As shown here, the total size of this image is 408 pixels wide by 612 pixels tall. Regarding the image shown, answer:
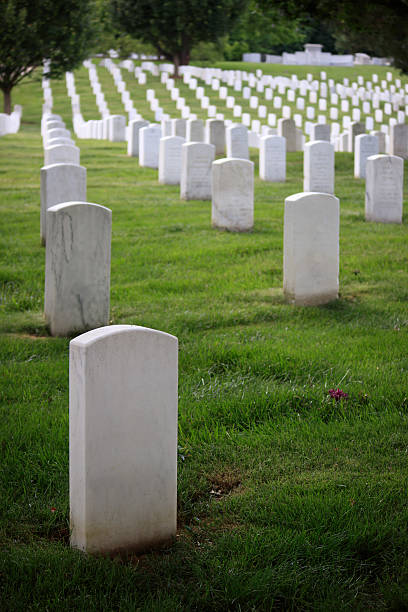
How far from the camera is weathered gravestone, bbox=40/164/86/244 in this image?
9.86m

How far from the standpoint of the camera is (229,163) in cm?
1087

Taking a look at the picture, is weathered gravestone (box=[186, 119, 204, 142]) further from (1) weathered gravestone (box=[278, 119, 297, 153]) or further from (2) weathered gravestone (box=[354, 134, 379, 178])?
(2) weathered gravestone (box=[354, 134, 379, 178])

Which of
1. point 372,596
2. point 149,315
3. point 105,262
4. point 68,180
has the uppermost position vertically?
point 68,180

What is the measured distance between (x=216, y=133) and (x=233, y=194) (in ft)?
36.8

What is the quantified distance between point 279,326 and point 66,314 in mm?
1848

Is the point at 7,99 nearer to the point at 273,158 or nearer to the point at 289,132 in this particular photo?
the point at 289,132

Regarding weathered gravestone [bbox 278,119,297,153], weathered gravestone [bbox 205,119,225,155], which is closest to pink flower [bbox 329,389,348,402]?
weathered gravestone [bbox 205,119,225,155]

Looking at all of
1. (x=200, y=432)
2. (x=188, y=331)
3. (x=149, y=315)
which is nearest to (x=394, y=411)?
(x=200, y=432)

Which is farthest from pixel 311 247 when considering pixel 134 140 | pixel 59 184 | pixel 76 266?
pixel 134 140

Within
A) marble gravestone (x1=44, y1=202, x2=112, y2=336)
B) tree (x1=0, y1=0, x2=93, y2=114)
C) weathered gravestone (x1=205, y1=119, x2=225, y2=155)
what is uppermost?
tree (x1=0, y1=0, x2=93, y2=114)

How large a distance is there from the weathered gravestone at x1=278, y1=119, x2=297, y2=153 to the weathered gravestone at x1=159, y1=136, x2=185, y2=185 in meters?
7.98

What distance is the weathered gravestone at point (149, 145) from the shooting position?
18.8 meters

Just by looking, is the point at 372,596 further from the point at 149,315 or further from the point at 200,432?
the point at 149,315

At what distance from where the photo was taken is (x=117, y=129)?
26750 mm
